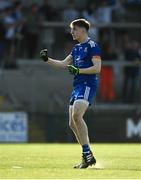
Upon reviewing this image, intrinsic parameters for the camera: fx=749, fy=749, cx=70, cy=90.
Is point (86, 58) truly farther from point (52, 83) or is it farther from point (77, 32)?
point (52, 83)

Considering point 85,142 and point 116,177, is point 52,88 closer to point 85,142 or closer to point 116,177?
point 85,142

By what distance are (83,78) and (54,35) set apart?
44.8ft

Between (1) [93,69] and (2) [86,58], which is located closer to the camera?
(1) [93,69]

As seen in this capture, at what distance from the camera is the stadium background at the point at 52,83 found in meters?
24.0

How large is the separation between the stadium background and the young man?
438 inches

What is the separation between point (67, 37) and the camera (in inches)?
1017

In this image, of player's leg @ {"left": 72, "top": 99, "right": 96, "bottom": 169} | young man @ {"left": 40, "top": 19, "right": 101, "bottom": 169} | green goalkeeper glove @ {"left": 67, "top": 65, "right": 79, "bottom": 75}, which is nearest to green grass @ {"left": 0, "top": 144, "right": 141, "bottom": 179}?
player's leg @ {"left": 72, "top": 99, "right": 96, "bottom": 169}


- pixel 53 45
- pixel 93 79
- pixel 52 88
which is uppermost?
pixel 53 45

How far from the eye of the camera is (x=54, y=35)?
1029 inches

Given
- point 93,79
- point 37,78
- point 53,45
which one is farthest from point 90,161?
point 53,45

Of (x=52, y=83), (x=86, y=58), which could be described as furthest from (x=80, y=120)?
(x=52, y=83)

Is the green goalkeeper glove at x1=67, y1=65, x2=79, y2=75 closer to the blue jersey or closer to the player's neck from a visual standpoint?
the blue jersey

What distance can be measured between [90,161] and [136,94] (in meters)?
12.2

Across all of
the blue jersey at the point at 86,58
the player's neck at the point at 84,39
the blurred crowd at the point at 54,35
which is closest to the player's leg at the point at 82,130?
the blue jersey at the point at 86,58
